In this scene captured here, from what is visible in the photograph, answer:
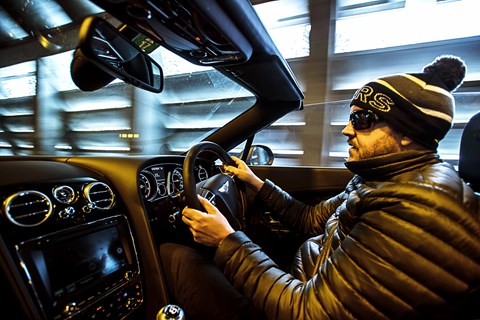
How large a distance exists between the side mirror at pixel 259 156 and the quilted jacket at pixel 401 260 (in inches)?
59.5

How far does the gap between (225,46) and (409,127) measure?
0.82 metres

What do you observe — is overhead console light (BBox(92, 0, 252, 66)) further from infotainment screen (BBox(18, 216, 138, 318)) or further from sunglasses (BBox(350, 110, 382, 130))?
infotainment screen (BBox(18, 216, 138, 318))

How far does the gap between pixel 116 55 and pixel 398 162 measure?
46.7 inches

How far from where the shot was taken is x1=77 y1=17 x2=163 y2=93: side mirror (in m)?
0.80

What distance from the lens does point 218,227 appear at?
100 cm

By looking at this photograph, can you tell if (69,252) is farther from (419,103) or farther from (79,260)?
(419,103)

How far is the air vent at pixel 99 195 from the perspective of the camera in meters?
1.03

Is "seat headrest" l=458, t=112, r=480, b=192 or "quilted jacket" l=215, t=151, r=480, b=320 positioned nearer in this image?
"quilted jacket" l=215, t=151, r=480, b=320

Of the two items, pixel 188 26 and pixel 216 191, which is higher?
pixel 188 26

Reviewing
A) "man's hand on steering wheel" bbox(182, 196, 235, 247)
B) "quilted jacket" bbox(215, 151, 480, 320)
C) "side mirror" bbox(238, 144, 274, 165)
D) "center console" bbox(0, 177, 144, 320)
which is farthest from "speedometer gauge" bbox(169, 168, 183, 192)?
"side mirror" bbox(238, 144, 274, 165)

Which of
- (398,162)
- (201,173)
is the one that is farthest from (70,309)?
(398,162)

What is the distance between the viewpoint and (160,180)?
1374 millimetres

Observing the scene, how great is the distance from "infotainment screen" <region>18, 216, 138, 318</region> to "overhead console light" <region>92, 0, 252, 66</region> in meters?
0.81

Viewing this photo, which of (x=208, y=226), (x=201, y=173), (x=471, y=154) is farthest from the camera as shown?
(x=201, y=173)
